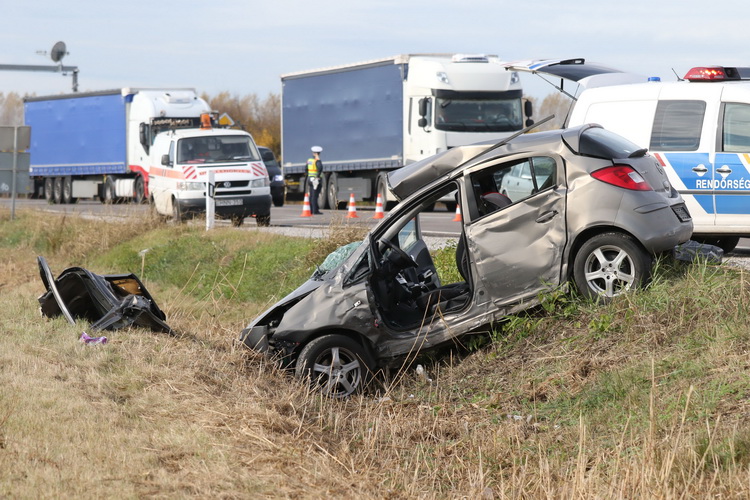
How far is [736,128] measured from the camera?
35.4 ft

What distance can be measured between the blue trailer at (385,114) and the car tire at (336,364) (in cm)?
1222

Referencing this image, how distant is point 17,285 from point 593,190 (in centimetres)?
1047

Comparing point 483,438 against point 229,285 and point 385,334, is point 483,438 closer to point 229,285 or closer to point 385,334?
point 385,334

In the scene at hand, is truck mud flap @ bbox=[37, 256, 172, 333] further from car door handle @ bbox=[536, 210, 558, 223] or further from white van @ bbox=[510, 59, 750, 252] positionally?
white van @ bbox=[510, 59, 750, 252]

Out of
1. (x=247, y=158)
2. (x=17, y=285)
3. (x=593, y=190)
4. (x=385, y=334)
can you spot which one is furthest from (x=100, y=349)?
(x=247, y=158)

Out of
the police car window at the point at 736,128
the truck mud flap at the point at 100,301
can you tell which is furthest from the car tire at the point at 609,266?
the truck mud flap at the point at 100,301

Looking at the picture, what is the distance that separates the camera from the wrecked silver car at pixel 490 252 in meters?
7.74

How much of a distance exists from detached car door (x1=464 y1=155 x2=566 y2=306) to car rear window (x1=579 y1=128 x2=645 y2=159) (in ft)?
0.79

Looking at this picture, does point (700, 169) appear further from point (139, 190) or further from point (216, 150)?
point (139, 190)

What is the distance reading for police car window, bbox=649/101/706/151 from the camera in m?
11.0

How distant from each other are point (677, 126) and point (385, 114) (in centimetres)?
1668

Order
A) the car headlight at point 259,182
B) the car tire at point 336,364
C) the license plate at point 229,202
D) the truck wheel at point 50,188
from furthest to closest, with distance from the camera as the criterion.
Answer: the truck wheel at point 50,188
the car headlight at point 259,182
the license plate at point 229,202
the car tire at point 336,364

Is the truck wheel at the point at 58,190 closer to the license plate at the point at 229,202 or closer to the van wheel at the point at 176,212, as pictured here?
the van wheel at the point at 176,212

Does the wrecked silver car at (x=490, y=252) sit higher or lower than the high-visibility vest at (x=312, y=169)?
lower
